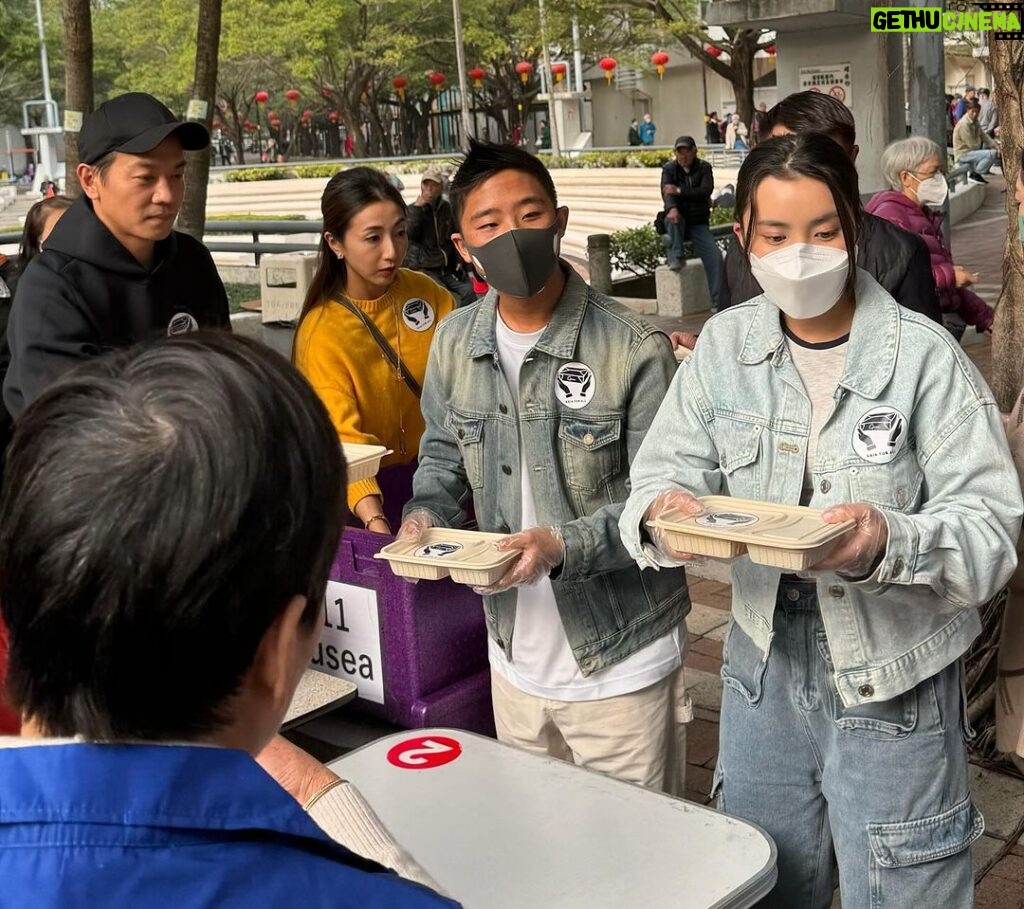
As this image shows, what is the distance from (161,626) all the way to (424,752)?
4.83ft

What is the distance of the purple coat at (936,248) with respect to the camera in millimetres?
4668

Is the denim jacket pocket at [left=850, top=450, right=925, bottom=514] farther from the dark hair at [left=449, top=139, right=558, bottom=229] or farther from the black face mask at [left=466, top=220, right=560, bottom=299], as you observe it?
the dark hair at [left=449, top=139, right=558, bottom=229]

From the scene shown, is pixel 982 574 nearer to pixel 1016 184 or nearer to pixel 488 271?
pixel 488 271

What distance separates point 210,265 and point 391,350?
1.93 ft

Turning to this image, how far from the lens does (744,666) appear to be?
218cm

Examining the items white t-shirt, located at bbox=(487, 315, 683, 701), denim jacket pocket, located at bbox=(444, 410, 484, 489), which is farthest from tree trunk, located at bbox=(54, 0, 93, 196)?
white t-shirt, located at bbox=(487, 315, 683, 701)

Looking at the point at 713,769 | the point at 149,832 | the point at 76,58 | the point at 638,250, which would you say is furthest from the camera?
the point at 638,250

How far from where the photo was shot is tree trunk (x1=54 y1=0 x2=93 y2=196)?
7248 mm

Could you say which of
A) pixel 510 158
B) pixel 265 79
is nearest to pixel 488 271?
pixel 510 158

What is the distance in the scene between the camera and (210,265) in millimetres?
3529

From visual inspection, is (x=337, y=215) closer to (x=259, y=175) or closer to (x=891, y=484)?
(x=891, y=484)

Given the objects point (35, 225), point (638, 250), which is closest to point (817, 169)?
point (35, 225)

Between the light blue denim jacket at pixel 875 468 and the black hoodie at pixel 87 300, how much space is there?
136 cm

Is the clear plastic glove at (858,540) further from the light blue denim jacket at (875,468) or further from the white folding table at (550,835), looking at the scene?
the white folding table at (550,835)
